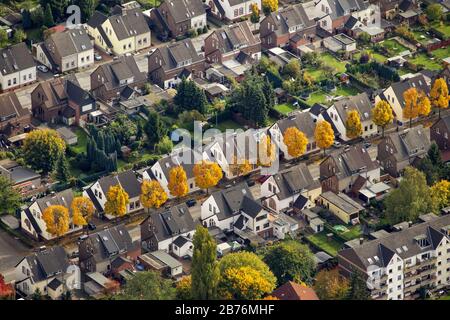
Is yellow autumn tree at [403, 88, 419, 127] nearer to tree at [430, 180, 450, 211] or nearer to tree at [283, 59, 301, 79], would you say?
tree at [283, 59, 301, 79]

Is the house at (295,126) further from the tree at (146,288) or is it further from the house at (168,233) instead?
the tree at (146,288)

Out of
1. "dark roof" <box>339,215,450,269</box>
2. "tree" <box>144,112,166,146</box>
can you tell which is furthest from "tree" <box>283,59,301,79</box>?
"dark roof" <box>339,215,450,269</box>

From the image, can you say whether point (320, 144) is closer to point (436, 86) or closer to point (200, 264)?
point (436, 86)

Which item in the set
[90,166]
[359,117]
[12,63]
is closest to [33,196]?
[90,166]

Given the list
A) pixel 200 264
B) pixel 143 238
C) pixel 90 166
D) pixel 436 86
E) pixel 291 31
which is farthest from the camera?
pixel 291 31

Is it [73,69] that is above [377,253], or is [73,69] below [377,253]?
above

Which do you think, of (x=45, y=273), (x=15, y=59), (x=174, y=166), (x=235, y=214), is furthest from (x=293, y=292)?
(x=15, y=59)

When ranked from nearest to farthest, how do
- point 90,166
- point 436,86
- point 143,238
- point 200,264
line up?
1. point 200,264
2. point 143,238
3. point 90,166
4. point 436,86
